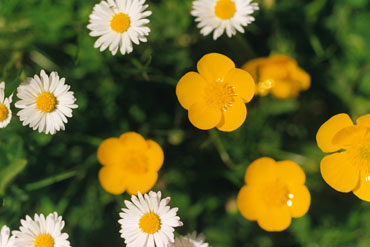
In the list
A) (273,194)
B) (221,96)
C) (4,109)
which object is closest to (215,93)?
(221,96)

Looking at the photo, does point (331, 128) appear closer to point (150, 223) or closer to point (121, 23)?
point (150, 223)

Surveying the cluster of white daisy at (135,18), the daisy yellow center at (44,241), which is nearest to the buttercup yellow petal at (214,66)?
the cluster of white daisy at (135,18)

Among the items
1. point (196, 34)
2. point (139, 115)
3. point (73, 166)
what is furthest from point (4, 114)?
point (196, 34)

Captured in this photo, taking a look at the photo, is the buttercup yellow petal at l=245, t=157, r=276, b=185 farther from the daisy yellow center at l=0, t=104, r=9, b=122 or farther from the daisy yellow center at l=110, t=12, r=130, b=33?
the daisy yellow center at l=0, t=104, r=9, b=122

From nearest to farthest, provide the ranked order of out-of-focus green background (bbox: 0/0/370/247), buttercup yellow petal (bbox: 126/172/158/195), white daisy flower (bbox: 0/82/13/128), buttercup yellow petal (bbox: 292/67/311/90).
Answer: white daisy flower (bbox: 0/82/13/128) → buttercup yellow petal (bbox: 126/172/158/195) → buttercup yellow petal (bbox: 292/67/311/90) → out-of-focus green background (bbox: 0/0/370/247)

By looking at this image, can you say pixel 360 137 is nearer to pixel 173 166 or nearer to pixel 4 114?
pixel 173 166

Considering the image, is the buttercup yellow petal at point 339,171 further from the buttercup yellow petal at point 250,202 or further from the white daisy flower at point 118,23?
the white daisy flower at point 118,23

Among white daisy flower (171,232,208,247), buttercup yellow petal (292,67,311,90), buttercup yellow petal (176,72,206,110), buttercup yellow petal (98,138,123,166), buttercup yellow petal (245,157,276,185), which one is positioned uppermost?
buttercup yellow petal (292,67,311,90)

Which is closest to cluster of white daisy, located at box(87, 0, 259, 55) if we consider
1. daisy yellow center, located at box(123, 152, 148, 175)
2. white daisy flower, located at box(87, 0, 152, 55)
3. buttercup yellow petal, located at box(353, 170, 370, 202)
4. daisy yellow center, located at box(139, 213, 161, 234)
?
white daisy flower, located at box(87, 0, 152, 55)
